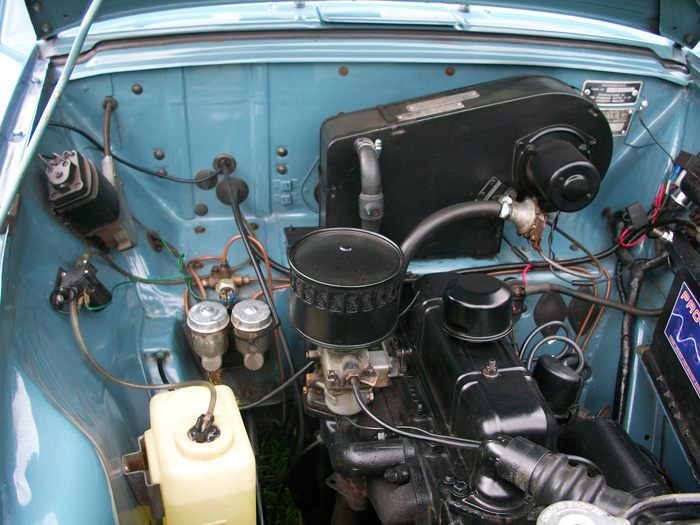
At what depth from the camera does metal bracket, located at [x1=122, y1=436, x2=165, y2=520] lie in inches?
41.8

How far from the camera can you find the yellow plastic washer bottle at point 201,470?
1.04 m

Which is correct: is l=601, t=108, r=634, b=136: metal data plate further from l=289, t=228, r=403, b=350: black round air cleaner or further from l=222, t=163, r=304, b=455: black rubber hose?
l=222, t=163, r=304, b=455: black rubber hose

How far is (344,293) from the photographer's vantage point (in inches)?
44.5

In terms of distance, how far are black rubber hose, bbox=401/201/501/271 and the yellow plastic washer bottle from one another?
0.61m

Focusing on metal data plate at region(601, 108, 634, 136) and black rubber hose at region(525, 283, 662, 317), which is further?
metal data plate at region(601, 108, 634, 136)

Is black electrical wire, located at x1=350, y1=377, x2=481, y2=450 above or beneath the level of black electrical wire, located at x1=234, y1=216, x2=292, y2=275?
beneath

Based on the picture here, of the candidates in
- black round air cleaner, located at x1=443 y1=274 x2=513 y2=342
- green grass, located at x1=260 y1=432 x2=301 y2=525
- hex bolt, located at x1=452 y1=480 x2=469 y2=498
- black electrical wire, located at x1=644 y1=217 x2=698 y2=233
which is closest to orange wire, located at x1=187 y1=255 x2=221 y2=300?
green grass, located at x1=260 y1=432 x2=301 y2=525

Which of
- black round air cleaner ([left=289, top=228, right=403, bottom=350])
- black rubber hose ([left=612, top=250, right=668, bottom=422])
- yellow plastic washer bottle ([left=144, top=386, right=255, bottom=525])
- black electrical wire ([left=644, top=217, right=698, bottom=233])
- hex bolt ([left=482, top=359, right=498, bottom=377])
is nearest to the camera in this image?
yellow plastic washer bottle ([left=144, top=386, right=255, bottom=525])

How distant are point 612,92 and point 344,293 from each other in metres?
1.18

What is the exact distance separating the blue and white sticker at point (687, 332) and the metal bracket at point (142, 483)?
1.13 m

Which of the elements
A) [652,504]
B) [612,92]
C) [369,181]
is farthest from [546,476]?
[612,92]

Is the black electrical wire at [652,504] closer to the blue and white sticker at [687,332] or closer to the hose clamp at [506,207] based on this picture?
the blue and white sticker at [687,332]

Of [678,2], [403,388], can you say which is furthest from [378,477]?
[678,2]

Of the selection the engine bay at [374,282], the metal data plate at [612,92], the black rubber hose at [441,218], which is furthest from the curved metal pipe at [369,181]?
the metal data plate at [612,92]
